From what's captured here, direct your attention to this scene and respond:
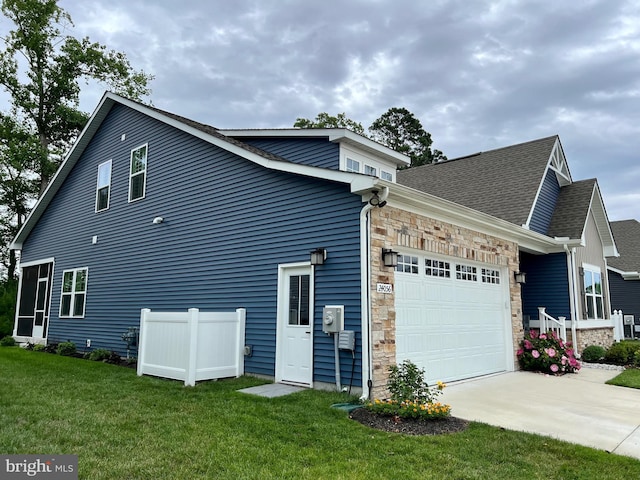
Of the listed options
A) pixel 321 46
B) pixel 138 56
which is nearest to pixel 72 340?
pixel 321 46

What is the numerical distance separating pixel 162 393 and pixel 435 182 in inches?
463

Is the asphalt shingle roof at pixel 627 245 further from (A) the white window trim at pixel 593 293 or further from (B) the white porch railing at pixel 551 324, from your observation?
(B) the white porch railing at pixel 551 324

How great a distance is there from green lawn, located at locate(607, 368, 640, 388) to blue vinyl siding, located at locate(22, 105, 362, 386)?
5404 millimetres

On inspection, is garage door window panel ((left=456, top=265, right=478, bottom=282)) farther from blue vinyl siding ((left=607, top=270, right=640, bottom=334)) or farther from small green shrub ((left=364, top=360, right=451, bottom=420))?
blue vinyl siding ((left=607, top=270, right=640, bottom=334))

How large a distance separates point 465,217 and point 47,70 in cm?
2330

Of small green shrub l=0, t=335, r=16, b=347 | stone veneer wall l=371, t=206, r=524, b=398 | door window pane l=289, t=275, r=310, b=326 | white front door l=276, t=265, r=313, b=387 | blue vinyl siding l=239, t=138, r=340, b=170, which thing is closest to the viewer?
stone veneer wall l=371, t=206, r=524, b=398

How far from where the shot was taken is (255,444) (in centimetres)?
427

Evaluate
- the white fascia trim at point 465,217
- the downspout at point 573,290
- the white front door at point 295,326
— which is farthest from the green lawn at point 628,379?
the white front door at point 295,326

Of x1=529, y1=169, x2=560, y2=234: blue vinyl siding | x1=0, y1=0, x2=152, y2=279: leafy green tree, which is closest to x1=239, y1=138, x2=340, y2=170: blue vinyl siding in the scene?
x1=529, y1=169, x2=560, y2=234: blue vinyl siding

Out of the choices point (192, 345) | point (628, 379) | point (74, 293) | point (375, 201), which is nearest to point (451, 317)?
point (375, 201)

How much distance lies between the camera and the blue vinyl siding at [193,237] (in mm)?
7023

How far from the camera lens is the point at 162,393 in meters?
6.53

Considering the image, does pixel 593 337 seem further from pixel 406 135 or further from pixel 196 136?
pixel 406 135

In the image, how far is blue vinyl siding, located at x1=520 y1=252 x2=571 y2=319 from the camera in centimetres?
1162
